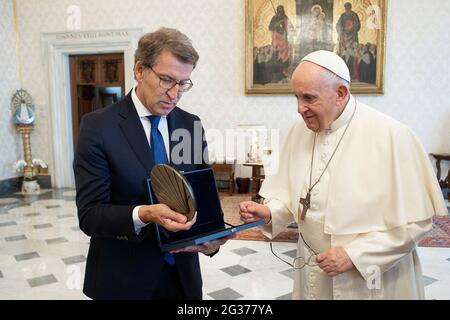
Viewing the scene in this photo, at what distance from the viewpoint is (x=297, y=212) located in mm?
2014

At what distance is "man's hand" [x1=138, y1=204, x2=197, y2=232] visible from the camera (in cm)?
131

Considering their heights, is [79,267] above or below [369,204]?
below

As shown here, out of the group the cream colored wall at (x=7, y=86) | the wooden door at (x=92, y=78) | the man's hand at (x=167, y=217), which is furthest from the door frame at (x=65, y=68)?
the man's hand at (x=167, y=217)

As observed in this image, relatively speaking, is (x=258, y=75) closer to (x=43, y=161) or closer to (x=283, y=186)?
(x=43, y=161)

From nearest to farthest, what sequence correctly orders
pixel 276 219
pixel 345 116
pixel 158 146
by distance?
pixel 158 146
pixel 345 116
pixel 276 219

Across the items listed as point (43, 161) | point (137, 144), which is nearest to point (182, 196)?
point (137, 144)

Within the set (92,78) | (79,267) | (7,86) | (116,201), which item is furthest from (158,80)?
(7,86)

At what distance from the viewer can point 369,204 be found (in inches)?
68.8

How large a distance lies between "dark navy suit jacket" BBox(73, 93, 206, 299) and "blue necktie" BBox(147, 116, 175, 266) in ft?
0.11

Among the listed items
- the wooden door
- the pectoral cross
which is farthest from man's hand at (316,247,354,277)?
the wooden door

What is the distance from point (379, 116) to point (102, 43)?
26.5 feet

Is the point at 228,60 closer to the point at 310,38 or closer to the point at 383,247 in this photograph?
the point at 310,38

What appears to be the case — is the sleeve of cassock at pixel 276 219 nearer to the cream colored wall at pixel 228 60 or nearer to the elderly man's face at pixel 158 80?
the elderly man's face at pixel 158 80

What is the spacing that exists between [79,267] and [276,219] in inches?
125
